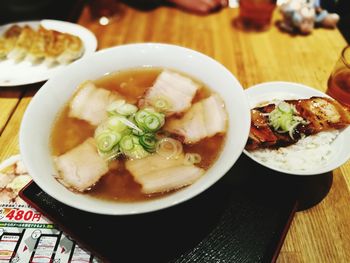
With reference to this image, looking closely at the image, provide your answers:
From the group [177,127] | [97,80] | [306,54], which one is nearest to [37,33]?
[97,80]

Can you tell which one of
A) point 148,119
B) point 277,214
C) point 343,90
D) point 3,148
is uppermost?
point 148,119

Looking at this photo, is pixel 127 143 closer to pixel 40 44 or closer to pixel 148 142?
pixel 148 142

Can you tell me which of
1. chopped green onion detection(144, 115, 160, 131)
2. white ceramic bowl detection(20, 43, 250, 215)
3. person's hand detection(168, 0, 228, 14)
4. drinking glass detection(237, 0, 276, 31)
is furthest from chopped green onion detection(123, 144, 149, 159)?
person's hand detection(168, 0, 228, 14)

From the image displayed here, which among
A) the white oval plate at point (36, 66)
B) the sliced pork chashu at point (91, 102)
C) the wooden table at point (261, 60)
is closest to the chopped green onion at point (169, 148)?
the sliced pork chashu at point (91, 102)

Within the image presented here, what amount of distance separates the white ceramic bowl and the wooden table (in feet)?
1.54

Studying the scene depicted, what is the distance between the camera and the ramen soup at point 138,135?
132 centimetres

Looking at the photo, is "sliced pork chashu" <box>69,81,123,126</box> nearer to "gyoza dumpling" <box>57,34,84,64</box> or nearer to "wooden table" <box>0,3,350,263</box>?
"wooden table" <box>0,3,350,263</box>

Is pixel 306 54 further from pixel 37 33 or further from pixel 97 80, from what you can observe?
pixel 37 33

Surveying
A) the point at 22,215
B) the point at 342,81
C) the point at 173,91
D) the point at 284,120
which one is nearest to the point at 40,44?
the point at 173,91

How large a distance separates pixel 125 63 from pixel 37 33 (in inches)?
43.1

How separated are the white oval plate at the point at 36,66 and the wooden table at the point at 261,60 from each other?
79 mm

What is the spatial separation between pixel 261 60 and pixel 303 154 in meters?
1.01

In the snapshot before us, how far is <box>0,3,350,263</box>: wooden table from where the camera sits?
1433 mm

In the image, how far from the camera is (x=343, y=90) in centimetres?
198
